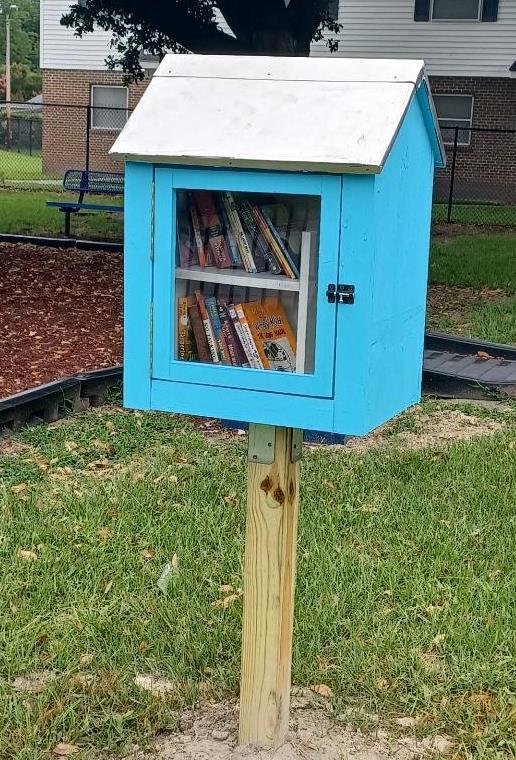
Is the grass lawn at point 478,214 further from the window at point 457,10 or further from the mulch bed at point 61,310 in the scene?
the mulch bed at point 61,310

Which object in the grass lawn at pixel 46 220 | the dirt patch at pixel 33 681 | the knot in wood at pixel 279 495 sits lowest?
the dirt patch at pixel 33 681

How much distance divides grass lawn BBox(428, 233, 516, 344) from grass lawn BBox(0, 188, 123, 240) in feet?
15.9

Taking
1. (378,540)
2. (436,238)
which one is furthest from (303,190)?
(436,238)

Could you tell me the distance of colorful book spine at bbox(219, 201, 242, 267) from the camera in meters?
2.58

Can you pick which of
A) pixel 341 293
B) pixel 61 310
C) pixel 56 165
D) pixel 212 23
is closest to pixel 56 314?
pixel 61 310

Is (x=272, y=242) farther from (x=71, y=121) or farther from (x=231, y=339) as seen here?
(x=71, y=121)

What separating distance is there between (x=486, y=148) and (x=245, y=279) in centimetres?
2306

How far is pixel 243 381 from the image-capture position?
2590 millimetres

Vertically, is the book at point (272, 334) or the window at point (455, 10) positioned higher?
the window at point (455, 10)

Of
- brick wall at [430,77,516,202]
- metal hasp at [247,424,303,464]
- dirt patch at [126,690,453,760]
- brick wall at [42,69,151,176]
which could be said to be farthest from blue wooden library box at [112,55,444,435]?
brick wall at [42,69,151,176]

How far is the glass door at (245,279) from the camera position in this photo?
2.49m

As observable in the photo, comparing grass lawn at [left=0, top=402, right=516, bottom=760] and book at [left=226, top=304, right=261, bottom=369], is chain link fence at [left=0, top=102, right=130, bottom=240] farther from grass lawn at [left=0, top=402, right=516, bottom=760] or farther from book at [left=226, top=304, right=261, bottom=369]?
book at [left=226, top=304, right=261, bottom=369]

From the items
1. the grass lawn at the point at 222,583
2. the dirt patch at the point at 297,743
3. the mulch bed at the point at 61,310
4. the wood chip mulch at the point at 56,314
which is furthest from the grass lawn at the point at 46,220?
the dirt patch at the point at 297,743

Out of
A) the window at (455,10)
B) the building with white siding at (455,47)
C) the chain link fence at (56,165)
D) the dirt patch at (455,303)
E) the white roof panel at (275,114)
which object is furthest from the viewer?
the building with white siding at (455,47)
